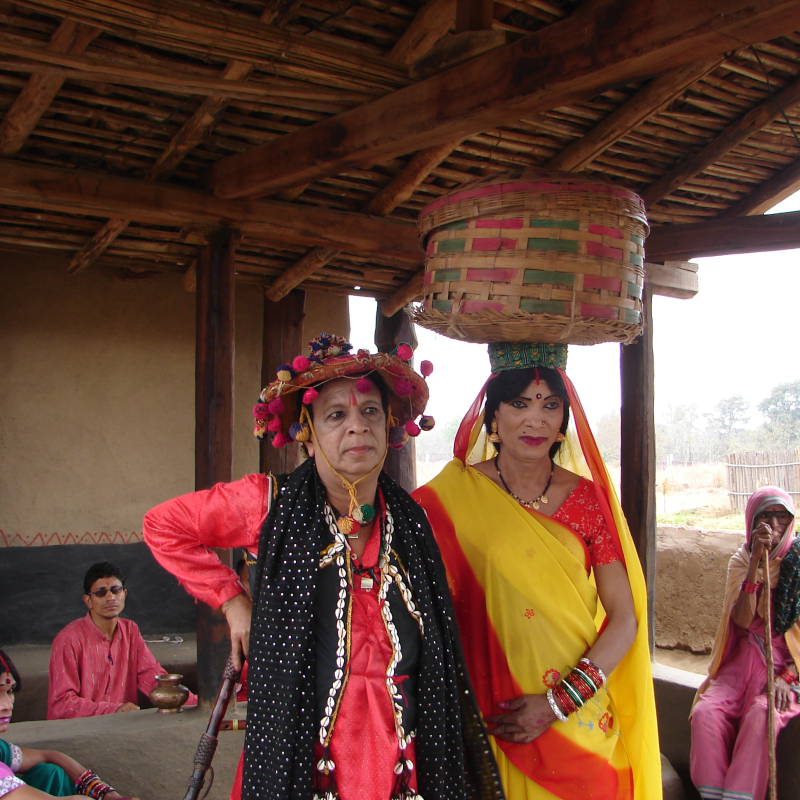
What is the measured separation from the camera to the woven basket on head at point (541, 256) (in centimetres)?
236

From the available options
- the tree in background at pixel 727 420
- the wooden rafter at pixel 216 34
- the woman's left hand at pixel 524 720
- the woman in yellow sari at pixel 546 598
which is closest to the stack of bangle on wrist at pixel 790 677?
the woman in yellow sari at pixel 546 598

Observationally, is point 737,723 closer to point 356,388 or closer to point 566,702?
point 566,702

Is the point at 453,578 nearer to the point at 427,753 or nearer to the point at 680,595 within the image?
the point at 427,753

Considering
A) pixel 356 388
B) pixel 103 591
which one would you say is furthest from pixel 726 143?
pixel 103 591

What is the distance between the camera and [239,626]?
2.19 meters

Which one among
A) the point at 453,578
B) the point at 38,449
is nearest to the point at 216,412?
the point at 453,578

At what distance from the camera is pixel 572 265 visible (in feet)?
7.72

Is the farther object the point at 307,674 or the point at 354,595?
the point at 354,595

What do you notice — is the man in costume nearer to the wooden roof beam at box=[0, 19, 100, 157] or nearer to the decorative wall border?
the wooden roof beam at box=[0, 19, 100, 157]

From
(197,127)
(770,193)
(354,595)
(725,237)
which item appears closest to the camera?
Result: (354,595)

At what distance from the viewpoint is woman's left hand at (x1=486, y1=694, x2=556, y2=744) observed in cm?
240

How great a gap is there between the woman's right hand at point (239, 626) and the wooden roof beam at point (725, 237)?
3435mm

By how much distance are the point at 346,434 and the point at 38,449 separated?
4.83 meters

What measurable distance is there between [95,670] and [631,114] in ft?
15.0
